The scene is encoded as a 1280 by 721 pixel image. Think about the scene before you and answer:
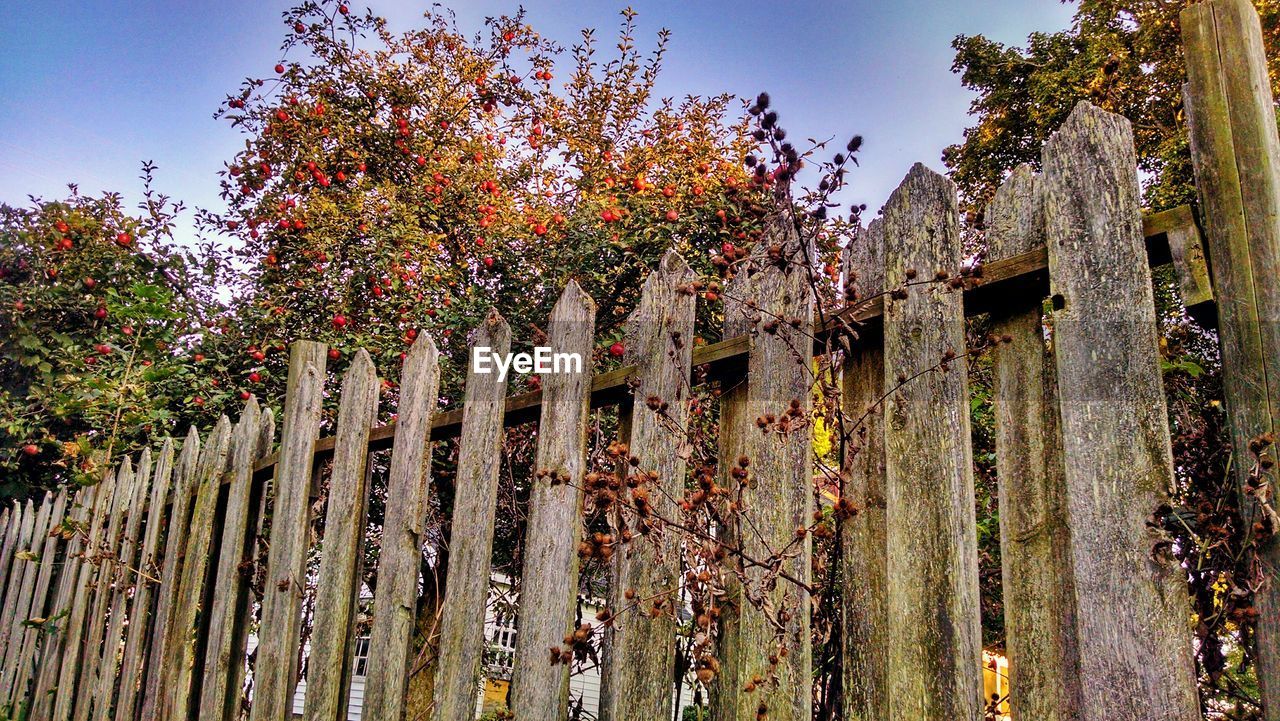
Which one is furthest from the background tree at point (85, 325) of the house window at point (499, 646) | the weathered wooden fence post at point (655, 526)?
the weathered wooden fence post at point (655, 526)

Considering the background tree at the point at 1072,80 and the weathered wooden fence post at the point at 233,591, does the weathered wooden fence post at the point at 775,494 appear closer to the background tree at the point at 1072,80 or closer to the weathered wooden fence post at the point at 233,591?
the weathered wooden fence post at the point at 233,591

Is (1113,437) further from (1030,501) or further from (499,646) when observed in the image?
(499,646)

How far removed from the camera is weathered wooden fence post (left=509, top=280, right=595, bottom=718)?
166 cm

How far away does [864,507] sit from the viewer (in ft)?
4.22

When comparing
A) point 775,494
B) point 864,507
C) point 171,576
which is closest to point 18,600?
point 171,576

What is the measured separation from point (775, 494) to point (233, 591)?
2360mm

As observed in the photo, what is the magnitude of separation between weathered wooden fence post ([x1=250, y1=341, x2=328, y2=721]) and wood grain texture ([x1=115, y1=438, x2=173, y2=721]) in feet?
3.53

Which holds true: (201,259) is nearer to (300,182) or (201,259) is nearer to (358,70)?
(300,182)

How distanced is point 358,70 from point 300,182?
1.31 meters

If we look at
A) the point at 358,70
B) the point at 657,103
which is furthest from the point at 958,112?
the point at 358,70

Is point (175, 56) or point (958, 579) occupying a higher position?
point (175, 56)

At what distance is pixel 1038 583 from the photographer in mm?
1056

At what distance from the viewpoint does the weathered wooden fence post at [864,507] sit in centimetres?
121

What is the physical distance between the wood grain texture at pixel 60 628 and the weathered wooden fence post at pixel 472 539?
3.08m
